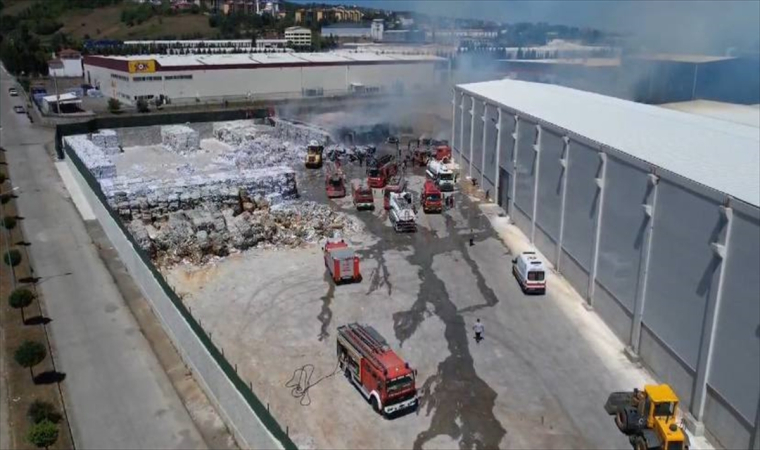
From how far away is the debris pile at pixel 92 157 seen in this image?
90.8 ft

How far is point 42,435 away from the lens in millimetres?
10836

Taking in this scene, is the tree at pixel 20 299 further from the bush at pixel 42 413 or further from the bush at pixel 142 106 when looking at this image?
the bush at pixel 142 106

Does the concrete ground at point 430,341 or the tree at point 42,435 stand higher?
the tree at point 42,435

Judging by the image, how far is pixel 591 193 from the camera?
16.8 m

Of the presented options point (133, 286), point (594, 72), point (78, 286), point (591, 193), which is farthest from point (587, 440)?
point (594, 72)

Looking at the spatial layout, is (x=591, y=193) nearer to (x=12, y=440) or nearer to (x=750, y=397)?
(x=750, y=397)

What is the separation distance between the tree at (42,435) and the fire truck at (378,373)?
536 cm

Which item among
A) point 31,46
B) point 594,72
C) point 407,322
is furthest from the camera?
point 31,46

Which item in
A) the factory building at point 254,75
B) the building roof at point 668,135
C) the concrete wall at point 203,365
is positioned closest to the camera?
the concrete wall at point 203,365

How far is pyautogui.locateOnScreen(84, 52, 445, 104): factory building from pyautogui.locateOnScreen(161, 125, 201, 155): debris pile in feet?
46.7

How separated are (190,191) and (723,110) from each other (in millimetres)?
24632

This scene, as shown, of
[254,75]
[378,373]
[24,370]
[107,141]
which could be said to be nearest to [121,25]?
[254,75]

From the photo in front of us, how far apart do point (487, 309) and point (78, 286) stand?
37.3ft

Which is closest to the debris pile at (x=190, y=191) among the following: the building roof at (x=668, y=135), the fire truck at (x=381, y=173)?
the fire truck at (x=381, y=173)
